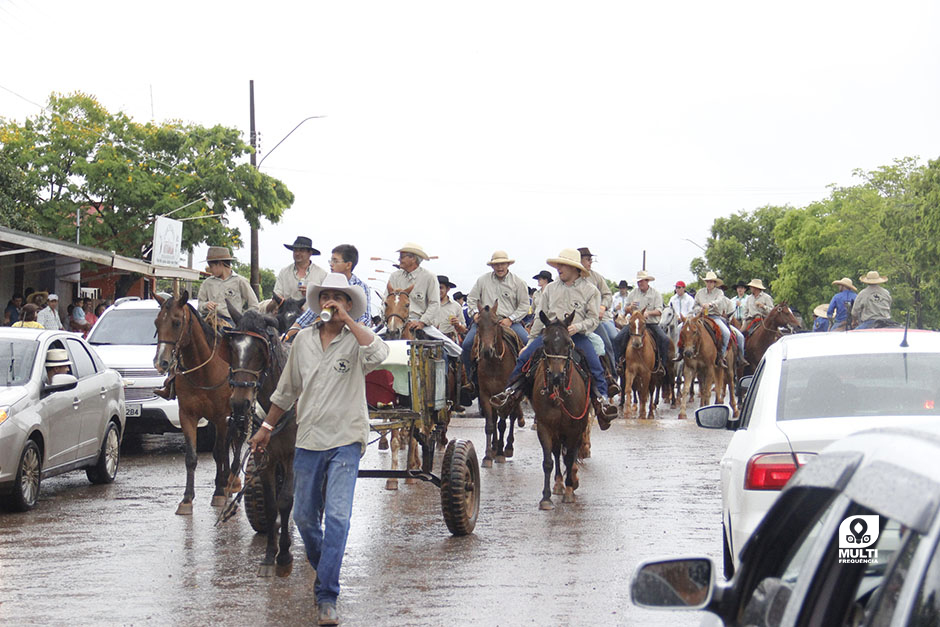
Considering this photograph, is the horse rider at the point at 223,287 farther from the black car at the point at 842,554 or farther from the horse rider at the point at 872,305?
the horse rider at the point at 872,305

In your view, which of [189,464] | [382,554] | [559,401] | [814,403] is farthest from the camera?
[559,401]

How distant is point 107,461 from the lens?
13594mm

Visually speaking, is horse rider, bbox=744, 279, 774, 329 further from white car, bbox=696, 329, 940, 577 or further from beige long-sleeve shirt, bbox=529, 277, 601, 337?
white car, bbox=696, 329, 940, 577

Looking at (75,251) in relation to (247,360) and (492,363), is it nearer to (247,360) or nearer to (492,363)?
(492,363)

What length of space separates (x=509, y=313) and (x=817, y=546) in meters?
13.5

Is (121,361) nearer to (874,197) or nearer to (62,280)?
(62,280)

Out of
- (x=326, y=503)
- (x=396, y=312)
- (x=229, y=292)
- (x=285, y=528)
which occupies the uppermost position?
(x=229, y=292)

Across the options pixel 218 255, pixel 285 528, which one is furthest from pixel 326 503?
pixel 218 255

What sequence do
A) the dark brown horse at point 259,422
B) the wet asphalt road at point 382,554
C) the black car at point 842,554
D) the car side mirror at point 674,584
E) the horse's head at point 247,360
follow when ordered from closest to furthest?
the black car at point 842,554 < the car side mirror at point 674,584 < the wet asphalt road at point 382,554 < the dark brown horse at point 259,422 < the horse's head at point 247,360

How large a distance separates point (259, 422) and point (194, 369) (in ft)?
8.28

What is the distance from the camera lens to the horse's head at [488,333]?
594 inches

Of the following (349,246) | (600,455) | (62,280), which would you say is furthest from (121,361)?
(62,280)

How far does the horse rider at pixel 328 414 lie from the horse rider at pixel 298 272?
562cm

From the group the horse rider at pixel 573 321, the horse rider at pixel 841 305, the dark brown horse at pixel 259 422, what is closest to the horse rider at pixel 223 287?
the horse rider at pixel 573 321
